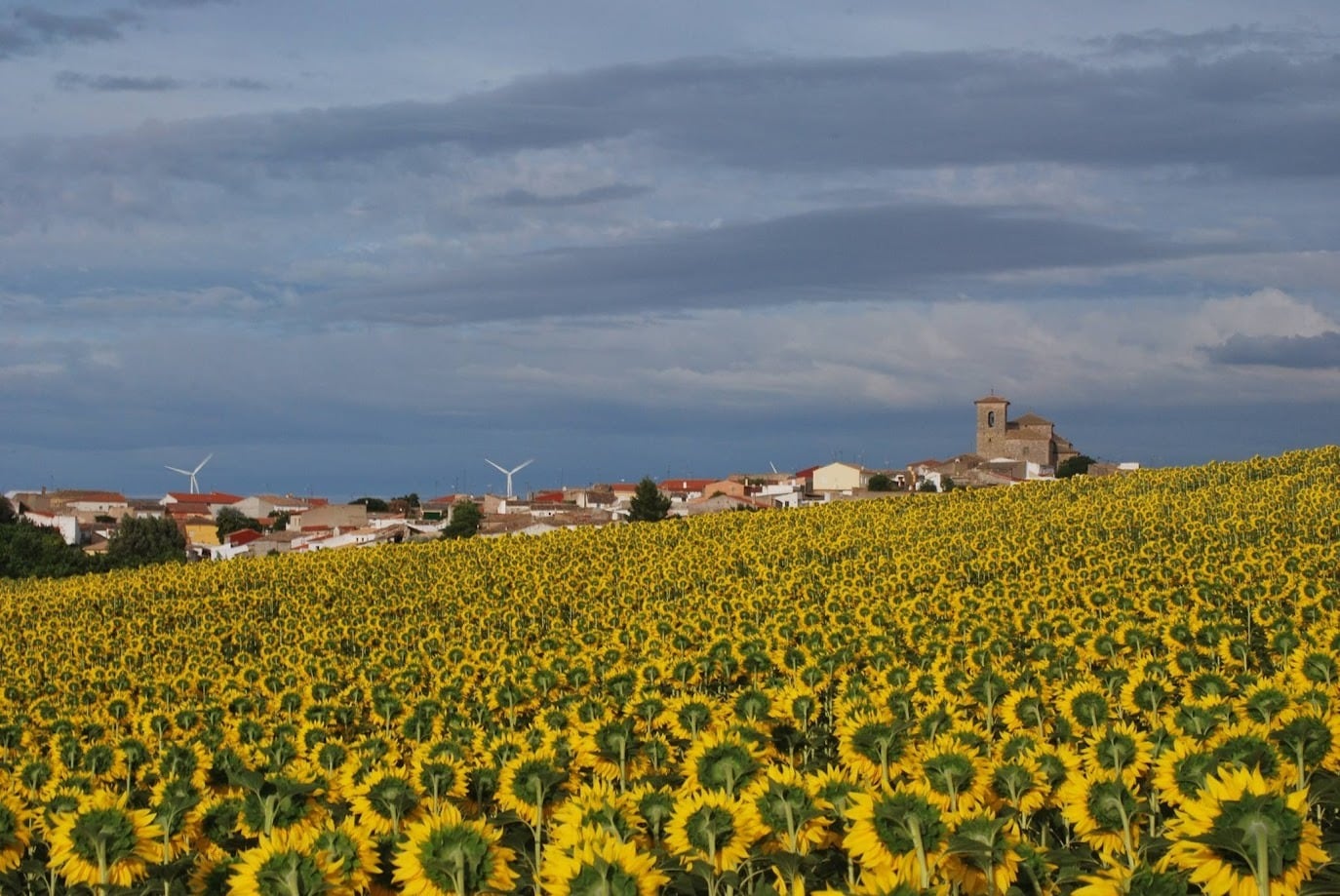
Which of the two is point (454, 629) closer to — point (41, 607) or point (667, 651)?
point (667, 651)

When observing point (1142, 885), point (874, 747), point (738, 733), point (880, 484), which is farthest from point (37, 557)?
point (1142, 885)

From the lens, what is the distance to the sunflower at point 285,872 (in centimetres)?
536

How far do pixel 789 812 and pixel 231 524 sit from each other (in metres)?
140

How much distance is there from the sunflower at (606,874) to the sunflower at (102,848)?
2.27 m

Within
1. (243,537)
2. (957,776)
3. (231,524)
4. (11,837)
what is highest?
(231,524)

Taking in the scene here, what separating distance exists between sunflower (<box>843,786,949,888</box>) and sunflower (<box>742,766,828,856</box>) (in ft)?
1.74

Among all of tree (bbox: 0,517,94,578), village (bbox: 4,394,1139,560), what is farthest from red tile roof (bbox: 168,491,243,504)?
tree (bbox: 0,517,94,578)

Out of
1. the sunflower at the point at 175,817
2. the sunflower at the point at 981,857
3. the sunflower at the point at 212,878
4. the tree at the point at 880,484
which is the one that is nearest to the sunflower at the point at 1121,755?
the sunflower at the point at 981,857

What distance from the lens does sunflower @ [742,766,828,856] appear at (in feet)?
20.6

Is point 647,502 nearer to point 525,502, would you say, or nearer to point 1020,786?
point 525,502

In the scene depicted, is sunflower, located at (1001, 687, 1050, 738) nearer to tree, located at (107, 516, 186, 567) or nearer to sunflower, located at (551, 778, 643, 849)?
sunflower, located at (551, 778, 643, 849)

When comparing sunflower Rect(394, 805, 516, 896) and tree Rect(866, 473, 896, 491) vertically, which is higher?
tree Rect(866, 473, 896, 491)

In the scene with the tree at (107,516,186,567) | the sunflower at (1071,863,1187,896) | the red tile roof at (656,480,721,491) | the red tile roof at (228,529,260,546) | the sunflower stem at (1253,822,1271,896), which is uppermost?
the red tile roof at (656,480,721,491)

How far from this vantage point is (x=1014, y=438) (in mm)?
164375
